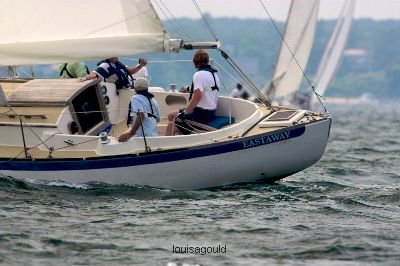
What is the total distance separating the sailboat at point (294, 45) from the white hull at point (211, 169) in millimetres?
25386

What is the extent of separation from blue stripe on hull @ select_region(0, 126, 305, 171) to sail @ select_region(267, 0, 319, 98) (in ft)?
84.1

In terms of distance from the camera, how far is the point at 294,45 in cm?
3903

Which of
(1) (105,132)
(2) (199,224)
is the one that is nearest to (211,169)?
(1) (105,132)

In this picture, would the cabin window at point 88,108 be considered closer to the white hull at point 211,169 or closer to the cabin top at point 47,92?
the cabin top at point 47,92

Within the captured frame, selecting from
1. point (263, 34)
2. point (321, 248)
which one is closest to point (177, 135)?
point (321, 248)

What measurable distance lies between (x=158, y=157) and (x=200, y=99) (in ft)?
4.39

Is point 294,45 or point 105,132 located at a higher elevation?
point 105,132

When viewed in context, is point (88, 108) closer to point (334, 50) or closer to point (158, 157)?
point (158, 157)

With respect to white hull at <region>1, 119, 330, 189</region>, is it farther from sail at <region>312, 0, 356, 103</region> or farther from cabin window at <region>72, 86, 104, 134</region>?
sail at <region>312, 0, 356, 103</region>

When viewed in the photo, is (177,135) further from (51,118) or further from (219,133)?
(51,118)

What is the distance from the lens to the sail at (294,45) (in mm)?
39062

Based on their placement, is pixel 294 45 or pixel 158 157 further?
pixel 294 45

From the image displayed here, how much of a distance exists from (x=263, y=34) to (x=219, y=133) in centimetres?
14507

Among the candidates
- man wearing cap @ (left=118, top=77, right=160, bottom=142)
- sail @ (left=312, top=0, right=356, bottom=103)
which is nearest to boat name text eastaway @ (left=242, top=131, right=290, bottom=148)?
man wearing cap @ (left=118, top=77, right=160, bottom=142)
